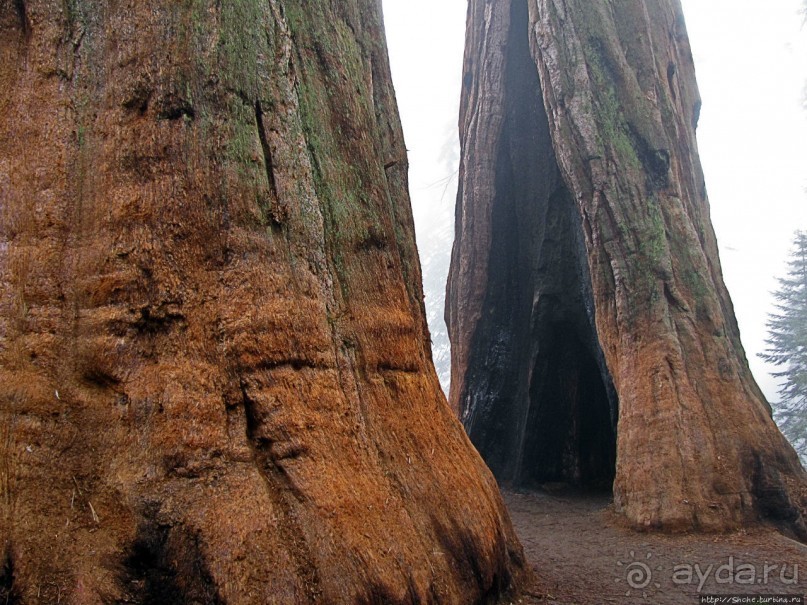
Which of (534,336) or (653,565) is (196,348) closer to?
(653,565)

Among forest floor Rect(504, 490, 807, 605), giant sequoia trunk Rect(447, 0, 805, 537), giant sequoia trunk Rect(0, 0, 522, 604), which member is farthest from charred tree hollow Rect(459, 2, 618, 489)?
giant sequoia trunk Rect(0, 0, 522, 604)

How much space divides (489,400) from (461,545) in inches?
338

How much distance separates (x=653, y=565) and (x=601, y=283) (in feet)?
14.3

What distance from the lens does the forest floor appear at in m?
5.41

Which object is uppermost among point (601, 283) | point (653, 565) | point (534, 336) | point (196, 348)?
point (601, 283)

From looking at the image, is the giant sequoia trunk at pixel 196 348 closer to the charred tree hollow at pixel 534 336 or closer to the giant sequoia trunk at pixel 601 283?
the giant sequoia trunk at pixel 601 283

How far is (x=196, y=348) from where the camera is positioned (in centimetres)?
378

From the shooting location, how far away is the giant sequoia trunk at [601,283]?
8086mm

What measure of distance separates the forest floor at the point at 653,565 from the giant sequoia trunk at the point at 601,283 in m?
0.44

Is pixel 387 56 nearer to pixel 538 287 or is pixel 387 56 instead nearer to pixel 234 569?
pixel 234 569

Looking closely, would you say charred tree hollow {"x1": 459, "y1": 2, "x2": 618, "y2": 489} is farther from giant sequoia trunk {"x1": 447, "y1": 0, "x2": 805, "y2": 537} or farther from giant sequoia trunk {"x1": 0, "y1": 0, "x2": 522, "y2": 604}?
giant sequoia trunk {"x1": 0, "y1": 0, "x2": 522, "y2": 604}

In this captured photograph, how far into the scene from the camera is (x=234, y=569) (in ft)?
10.6

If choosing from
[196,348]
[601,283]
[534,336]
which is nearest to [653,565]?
[601,283]

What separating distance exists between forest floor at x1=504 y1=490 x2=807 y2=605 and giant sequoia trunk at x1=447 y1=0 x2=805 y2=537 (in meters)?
0.44
